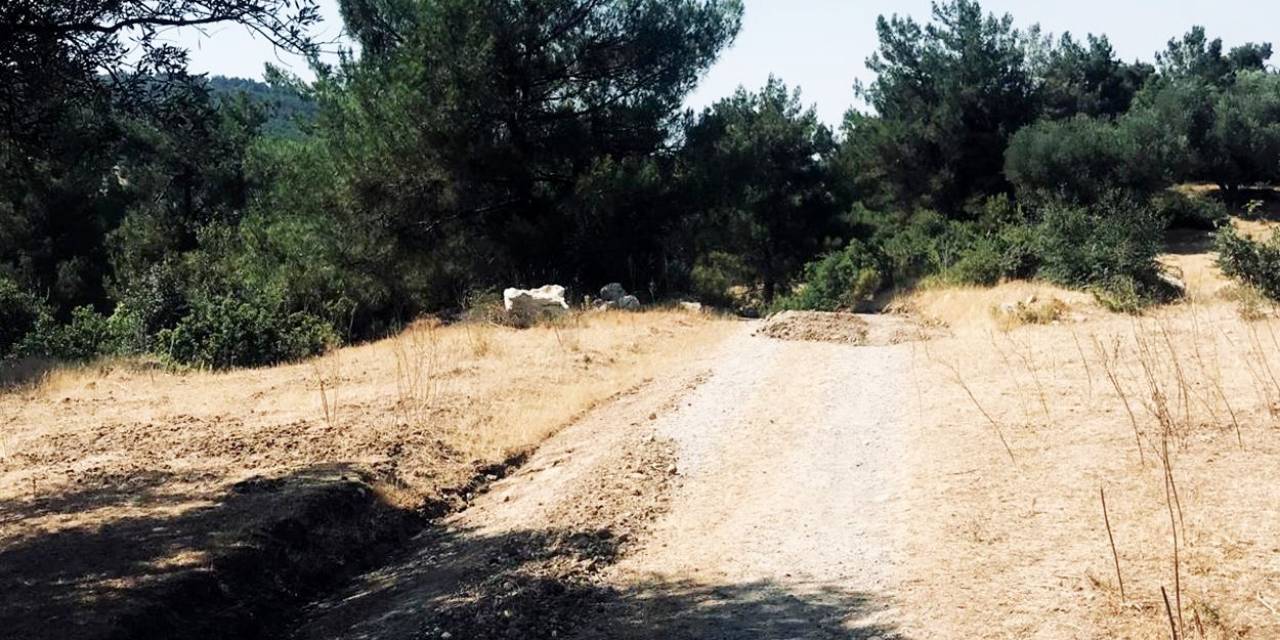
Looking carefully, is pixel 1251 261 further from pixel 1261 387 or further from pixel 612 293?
pixel 612 293

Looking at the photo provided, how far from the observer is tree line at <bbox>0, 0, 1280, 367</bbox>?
7.95 meters

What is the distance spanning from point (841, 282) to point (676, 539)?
64.3ft

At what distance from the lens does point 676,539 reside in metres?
6.68

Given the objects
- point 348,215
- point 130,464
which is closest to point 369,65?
point 348,215

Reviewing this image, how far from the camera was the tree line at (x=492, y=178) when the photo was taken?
7949 mm

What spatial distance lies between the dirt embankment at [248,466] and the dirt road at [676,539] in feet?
1.72

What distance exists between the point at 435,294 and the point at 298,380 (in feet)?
29.5

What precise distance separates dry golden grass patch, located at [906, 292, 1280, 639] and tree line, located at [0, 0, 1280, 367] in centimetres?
559

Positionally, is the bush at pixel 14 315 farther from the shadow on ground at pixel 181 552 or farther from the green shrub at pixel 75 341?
the shadow on ground at pixel 181 552

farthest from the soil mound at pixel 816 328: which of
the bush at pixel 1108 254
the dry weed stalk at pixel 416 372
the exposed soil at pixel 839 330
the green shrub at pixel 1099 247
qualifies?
the green shrub at pixel 1099 247

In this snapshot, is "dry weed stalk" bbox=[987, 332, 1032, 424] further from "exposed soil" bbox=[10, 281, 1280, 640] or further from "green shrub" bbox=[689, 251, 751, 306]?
"green shrub" bbox=[689, 251, 751, 306]

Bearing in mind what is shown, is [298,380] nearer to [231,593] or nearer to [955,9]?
[231,593]

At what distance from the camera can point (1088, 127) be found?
111ft

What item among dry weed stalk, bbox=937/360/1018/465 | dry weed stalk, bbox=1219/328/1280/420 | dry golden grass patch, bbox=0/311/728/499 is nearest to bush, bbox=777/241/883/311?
dry golden grass patch, bbox=0/311/728/499
